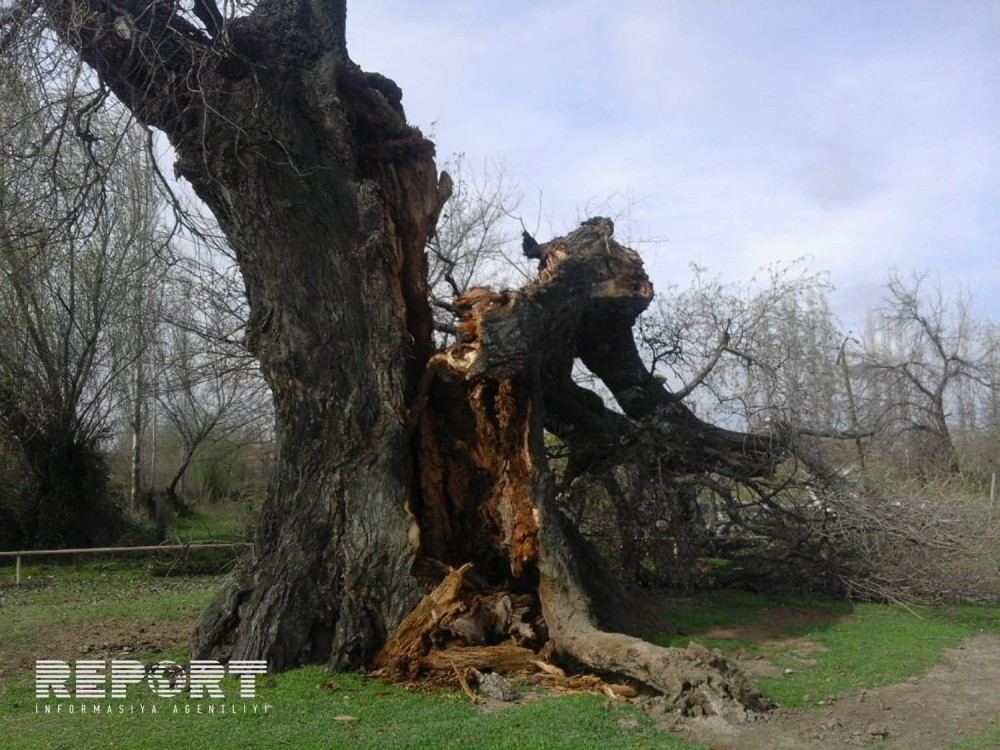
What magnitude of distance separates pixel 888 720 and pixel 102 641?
23.4 ft

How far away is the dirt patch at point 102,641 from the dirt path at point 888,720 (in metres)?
5.36

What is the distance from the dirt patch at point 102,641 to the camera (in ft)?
27.8

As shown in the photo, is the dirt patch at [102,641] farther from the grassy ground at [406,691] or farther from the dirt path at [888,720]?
the dirt path at [888,720]

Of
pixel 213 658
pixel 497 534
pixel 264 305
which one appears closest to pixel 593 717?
pixel 497 534

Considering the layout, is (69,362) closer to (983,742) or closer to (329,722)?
(329,722)

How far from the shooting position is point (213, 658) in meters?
7.81

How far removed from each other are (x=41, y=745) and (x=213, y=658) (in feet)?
7.03

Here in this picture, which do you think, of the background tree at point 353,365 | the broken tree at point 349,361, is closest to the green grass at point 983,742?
the background tree at point 353,365

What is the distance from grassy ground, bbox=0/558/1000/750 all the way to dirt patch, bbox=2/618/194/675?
18 millimetres

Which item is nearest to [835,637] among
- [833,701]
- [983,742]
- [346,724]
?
[833,701]

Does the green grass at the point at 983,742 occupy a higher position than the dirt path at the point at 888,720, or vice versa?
the dirt path at the point at 888,720

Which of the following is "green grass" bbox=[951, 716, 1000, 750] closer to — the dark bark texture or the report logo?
the dark bark texture

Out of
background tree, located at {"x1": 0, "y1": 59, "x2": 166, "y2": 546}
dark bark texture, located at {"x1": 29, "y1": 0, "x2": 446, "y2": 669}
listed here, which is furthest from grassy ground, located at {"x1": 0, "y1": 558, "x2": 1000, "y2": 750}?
background tree, located at {"x1": 0, "y1": 59, "x2": 166, "y2": 546}

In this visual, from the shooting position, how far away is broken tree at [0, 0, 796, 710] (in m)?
7.64
